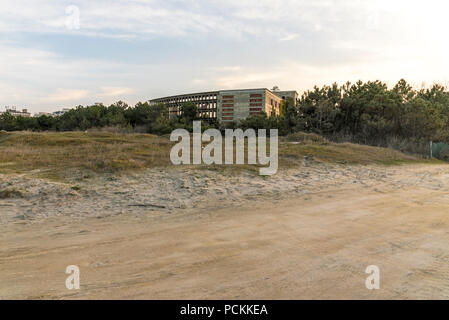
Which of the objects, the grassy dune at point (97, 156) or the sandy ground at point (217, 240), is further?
the grassy dune at point (97, 156)

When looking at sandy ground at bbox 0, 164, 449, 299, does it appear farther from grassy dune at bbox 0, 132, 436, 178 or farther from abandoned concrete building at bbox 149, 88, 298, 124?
abandoned concrete building at bbox 149, 88, 298, 124

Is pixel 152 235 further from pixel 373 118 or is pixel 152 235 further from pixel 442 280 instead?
pixel 373 118

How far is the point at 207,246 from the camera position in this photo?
13.2ft

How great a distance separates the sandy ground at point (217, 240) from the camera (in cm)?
295

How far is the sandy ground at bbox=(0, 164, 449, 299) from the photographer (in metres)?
2.95

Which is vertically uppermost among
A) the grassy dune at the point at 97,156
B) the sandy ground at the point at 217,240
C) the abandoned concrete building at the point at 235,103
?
the abandoned concrete building at the point at 235,103

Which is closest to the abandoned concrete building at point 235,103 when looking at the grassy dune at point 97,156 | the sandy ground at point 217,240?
the grassy dune at point 97,156

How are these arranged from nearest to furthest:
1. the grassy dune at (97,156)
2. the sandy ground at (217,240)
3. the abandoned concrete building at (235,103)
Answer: the sandy ground at (217,240) < the grassy dune at (97,156) < the abandoned concrete building at (235,103)

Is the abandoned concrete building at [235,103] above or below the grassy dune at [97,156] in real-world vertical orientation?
above

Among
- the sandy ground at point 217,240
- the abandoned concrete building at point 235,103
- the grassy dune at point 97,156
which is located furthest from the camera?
the abandoned concrete building at point 235,103

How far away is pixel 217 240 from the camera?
169 inches

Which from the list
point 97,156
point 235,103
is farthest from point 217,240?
point 235,103

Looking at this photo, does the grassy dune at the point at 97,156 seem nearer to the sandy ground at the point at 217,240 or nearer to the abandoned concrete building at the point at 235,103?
the sandy ground at the point at 217,240
